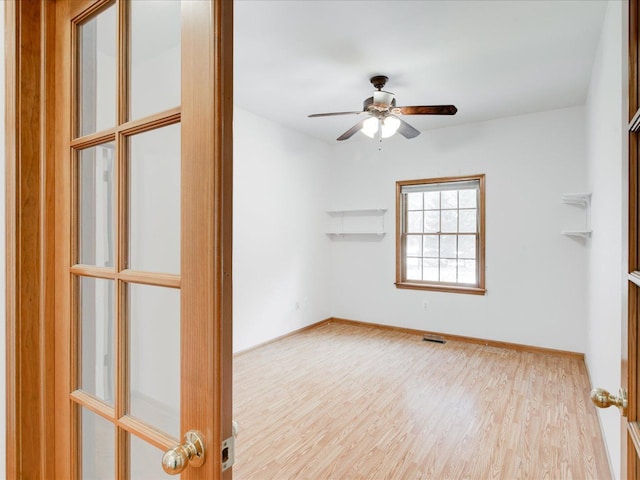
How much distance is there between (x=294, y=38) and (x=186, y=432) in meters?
2.66

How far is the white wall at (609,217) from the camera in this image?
1.95 metres

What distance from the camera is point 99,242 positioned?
961 mm

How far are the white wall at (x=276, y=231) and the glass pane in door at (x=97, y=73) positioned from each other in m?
2.96

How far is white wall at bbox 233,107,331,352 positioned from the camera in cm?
408

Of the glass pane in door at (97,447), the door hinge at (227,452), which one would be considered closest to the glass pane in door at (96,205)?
the glass pane in door at (97,447)

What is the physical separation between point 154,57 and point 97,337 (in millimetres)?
735

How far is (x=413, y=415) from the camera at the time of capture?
2.71 metres

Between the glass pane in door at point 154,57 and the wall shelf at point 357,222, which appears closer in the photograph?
the glass pane in door at point 154,57

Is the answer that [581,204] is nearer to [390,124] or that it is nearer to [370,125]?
[390,124]

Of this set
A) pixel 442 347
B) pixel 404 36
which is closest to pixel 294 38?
pixel 404 36

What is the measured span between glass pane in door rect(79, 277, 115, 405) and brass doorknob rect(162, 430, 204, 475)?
33cm

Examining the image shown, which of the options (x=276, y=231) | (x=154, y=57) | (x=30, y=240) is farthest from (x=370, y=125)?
(x=30, y=240)

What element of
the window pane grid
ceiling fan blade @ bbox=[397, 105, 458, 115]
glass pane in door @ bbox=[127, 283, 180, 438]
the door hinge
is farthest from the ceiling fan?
the door hinge

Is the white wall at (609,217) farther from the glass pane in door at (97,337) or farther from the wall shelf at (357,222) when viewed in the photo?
the wall shelf at (357,222)
